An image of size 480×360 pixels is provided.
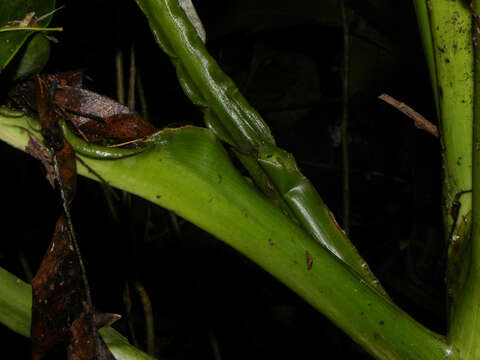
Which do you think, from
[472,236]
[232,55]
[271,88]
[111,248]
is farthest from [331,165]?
[472,236]

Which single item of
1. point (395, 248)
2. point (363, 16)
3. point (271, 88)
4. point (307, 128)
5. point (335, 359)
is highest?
point (363, 16)

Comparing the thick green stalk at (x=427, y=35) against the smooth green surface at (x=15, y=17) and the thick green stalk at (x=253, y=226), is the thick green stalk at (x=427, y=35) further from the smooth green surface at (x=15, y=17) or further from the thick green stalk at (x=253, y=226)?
the smooth green surface at (x=15, y=17)

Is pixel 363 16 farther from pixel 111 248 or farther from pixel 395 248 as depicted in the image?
pixel 111 248

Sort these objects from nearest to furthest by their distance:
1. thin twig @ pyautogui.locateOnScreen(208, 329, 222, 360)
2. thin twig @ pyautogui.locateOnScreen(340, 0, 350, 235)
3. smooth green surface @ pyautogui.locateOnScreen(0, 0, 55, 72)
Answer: smooth green surface @ pyautogui.locateOnScreen(0, 0, 55, 72) → thin twig @ pyautogui.locateOnScreen(340, 0, 350, 235) → thin twig @ pyautogui.locateOnScreen(208, 329, 222, 360)

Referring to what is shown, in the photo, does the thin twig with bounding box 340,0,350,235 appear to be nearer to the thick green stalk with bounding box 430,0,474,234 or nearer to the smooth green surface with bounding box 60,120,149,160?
the thick green stalk with bounding box 430,0,474,234

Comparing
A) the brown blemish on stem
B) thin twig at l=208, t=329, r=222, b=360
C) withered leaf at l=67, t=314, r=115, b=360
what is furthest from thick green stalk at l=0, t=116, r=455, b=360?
thin twig at l=208, t=329, r=222, b=360

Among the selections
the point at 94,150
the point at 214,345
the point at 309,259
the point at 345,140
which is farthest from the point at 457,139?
the point at 214,345

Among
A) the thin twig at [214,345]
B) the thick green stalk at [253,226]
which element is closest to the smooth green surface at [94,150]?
the thick green stalk at [253,226]

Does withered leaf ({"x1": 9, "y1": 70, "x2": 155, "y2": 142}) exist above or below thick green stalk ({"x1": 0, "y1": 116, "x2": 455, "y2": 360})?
above
